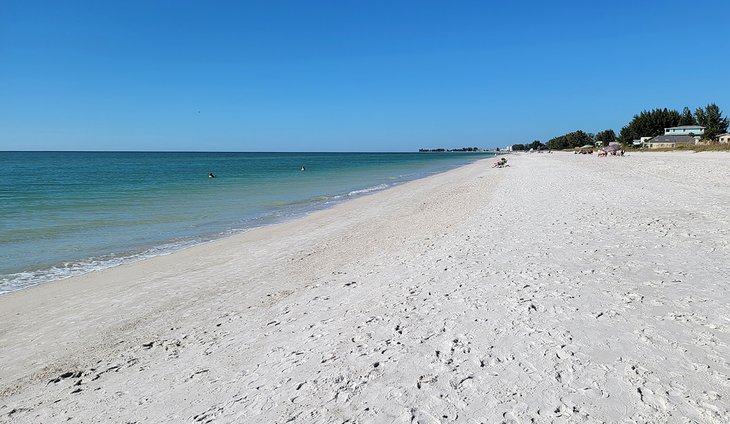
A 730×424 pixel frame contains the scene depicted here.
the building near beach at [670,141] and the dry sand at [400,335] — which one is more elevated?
the building near beach at [670,141]

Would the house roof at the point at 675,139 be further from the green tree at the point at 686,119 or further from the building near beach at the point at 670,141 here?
the green tree at the point at 686,119

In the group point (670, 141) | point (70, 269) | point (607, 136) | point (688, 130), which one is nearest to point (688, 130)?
point (688, 130)

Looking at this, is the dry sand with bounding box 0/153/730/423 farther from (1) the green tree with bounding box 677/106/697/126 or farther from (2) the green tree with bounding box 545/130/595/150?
(2) the green tree with bounding box 545/130/595/150

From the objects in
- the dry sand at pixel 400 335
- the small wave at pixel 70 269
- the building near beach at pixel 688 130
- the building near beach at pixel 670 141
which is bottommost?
the small wave at pixel 70 269

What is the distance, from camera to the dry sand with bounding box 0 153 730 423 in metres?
3.50

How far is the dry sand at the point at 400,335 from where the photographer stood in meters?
3.50

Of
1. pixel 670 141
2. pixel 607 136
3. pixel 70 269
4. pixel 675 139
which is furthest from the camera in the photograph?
pixel 607 136

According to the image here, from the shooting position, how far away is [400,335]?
477 centimetres

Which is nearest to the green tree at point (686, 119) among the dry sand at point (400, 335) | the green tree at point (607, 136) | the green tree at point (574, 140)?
the green tree at point (607, 136)

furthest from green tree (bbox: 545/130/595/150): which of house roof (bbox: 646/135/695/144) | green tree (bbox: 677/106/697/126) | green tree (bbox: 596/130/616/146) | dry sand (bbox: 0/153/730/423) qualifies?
dry sand (bbox: 0/153/730/423)

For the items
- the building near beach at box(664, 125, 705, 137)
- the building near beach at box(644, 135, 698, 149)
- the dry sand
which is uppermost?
the building near beach at box(664, 125, 705, 137)

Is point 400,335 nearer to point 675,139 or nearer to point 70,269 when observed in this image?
point 70,269

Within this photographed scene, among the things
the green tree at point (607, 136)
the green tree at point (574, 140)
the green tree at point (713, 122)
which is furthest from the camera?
the green tree at point (574, 140)

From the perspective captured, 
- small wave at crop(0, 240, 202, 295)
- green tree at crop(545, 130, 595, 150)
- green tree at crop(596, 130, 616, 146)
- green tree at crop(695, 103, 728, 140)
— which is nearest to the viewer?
small wave at crop(0, 240, 202, 295)
